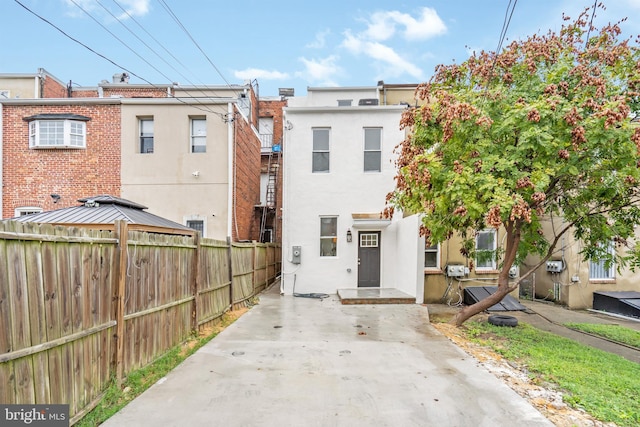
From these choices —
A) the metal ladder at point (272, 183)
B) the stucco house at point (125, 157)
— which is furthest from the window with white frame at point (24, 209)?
the metal ladder at point (272, 183)

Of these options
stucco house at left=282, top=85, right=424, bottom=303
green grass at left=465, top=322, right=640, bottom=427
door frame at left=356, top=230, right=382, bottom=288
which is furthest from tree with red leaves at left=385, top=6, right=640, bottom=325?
door frame at left=356, top=230, right=382, bottom=288

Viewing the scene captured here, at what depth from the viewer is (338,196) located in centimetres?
1260

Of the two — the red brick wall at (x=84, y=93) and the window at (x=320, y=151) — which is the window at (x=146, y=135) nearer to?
the window at (x=320, y=151)

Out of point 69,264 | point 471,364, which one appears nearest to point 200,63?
point 69,264

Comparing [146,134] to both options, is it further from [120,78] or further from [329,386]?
[329,386]

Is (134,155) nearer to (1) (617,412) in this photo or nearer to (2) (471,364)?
(2) (471,364)

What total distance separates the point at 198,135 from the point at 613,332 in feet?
43.9

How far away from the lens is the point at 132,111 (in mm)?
12547

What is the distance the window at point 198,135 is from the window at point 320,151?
12.7ft

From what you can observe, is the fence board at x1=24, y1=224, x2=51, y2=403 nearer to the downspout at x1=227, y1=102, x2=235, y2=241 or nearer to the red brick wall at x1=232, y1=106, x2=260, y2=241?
the downspout at x1=227, y1=102, x2=235, y2=241

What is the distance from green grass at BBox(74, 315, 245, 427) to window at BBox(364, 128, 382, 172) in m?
8.46

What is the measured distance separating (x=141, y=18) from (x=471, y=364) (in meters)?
10.2

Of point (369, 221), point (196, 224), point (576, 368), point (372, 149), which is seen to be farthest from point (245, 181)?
point (576, 368)

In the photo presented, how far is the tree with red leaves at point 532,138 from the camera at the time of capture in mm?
6223
